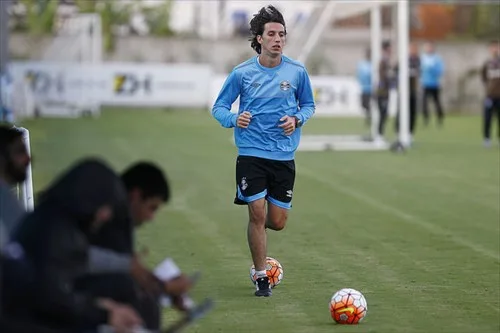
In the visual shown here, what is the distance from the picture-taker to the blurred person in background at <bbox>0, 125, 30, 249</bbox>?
259 inches

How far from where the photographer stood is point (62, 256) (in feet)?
19.8

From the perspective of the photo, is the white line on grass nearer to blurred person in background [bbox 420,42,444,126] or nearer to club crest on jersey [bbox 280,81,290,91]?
club crest on jersey [bbox 280,81,290,91]

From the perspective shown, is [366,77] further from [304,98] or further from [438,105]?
[304,98]

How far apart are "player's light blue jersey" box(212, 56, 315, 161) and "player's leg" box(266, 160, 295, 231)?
0.23ft

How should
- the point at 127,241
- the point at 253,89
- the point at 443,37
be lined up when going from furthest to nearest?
the point at 443,37
the point at 253,89
the point at 127,241

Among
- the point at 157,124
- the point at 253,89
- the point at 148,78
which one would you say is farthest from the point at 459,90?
the point at 253,89

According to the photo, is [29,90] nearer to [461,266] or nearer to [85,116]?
[85,116]

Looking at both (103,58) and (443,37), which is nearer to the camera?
(103,58)

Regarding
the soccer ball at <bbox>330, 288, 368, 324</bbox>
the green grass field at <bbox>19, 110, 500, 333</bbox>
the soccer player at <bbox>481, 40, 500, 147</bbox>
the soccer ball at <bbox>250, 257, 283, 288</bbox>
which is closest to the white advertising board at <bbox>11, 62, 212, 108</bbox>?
the green grass field at <bbox>19, 110, 500, 333</bbox>

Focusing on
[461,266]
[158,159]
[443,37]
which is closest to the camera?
[461,266]

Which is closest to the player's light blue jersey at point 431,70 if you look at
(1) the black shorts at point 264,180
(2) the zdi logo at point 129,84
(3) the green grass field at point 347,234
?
(3) the green grass field at point 347,234

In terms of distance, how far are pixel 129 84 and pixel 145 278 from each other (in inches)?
1559

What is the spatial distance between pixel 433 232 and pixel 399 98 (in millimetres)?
13140

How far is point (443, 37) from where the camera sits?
58656 mm
